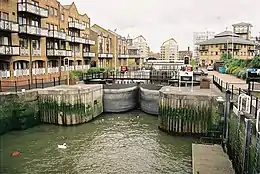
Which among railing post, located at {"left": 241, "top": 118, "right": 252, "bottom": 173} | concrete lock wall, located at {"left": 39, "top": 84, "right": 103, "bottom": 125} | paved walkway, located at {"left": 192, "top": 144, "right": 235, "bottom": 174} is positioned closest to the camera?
railing post, located at {"left": 241, "top": 118, "right": 252, "bottom": 173}

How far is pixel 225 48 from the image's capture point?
3236 inches

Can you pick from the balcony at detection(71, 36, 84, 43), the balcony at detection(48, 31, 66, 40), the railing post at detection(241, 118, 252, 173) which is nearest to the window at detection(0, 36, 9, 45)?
the balcony at detection(48, 31, 66, 40)

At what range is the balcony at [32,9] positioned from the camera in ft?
106

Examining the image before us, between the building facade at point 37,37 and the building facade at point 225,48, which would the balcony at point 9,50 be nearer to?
the building facade at point 37,37

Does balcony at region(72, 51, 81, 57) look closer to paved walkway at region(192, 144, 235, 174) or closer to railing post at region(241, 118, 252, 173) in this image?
paved walkway at region(192, 144, 235, 174)

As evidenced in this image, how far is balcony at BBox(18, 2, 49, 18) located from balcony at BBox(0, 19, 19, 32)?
3.80 meters

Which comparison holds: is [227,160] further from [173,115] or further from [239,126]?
[173,115]

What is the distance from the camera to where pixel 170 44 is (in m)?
173

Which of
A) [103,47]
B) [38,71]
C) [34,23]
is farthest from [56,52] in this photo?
[103,47]

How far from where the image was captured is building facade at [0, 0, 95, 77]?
2977 centimetres

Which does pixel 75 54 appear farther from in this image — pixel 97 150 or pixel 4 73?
pixel 97 150

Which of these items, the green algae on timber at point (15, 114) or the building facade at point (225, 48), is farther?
the building facade at point (225, 48)

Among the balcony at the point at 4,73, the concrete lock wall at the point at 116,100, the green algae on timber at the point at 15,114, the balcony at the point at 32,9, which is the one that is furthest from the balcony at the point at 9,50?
the concrete lock wall at the point at 116,100

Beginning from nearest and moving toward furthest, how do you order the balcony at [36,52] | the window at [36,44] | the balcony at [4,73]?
1. the balcony at [4,73]
2. the balcony at [36,52]
3. the window at [36,44]
